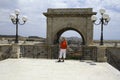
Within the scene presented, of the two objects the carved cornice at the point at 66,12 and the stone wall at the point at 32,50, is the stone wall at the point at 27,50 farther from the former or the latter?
the carved cornice at the point at 66,12

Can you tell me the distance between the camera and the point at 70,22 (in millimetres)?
36656

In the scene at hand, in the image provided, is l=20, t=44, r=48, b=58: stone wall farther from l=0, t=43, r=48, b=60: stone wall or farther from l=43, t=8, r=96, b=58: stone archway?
l=43, t=8, r=96, b=58: stone archway

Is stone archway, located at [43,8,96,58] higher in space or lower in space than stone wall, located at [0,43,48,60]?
higher

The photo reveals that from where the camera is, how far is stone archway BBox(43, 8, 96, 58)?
35781 mm

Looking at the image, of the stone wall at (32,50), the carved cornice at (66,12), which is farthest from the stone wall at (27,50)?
the carved cornice at (66,12)

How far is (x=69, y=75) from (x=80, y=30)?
2504 centimetres

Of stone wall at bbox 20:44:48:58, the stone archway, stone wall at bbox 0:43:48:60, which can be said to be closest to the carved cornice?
the stone archway

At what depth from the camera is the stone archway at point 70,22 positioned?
35781 millimetres

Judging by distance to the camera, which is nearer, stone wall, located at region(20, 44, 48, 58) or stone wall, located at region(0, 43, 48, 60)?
stone wall, located at region(0, 43, 48, 60)

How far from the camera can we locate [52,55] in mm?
23719

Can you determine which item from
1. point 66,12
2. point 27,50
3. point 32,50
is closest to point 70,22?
point 66,12

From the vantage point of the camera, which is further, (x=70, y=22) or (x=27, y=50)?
(x=70, y=22)

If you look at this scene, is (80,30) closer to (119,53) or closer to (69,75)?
(119,53)

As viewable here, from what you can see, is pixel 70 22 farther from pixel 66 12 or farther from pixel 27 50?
pixel 27 50
